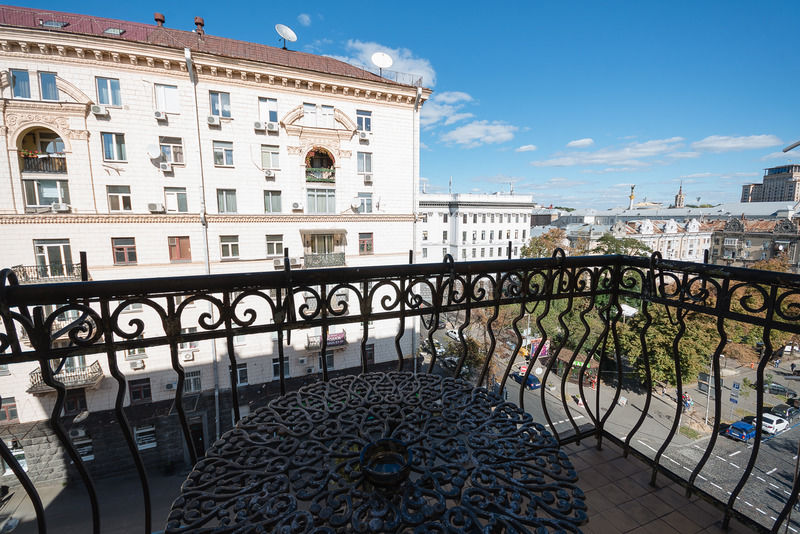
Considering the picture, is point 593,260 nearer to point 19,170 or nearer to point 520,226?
point 19,170

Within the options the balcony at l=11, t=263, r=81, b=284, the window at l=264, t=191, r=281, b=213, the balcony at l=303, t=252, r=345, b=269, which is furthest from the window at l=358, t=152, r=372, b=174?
the balcony at l=11, t=263, r=81, b=284

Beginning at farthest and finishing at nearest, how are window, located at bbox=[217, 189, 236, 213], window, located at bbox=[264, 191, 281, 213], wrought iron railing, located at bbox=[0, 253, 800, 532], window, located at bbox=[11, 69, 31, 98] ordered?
window, located at bbox=[264, 191, 281, 213] < window, located at bbox=[217, 189, 236, 213] < window, located at bbox=[11, 69, 31, 98] < wrought iron railing, located at bbox=[0, 253, 800, 532]

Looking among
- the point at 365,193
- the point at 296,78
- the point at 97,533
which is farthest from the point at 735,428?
the point at 296,78

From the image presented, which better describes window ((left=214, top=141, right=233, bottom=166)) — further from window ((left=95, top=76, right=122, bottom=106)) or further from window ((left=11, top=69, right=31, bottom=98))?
window ((left=11, top=69, right=31, bottom=98))

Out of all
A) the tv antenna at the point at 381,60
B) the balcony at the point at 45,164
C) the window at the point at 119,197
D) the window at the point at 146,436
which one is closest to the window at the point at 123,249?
the window at the point at 119,197

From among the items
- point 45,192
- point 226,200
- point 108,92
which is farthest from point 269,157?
point 45,192

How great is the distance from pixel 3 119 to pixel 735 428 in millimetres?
28559

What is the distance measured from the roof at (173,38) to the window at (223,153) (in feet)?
9.64

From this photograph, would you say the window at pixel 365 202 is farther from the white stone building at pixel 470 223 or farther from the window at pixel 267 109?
the white stone building at pixel 470 223

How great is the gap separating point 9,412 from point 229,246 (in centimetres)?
811

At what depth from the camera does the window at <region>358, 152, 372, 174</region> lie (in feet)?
47.7

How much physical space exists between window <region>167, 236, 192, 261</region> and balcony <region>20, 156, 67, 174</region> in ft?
12.1

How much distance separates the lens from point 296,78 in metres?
13.0

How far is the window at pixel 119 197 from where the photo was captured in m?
11.7
